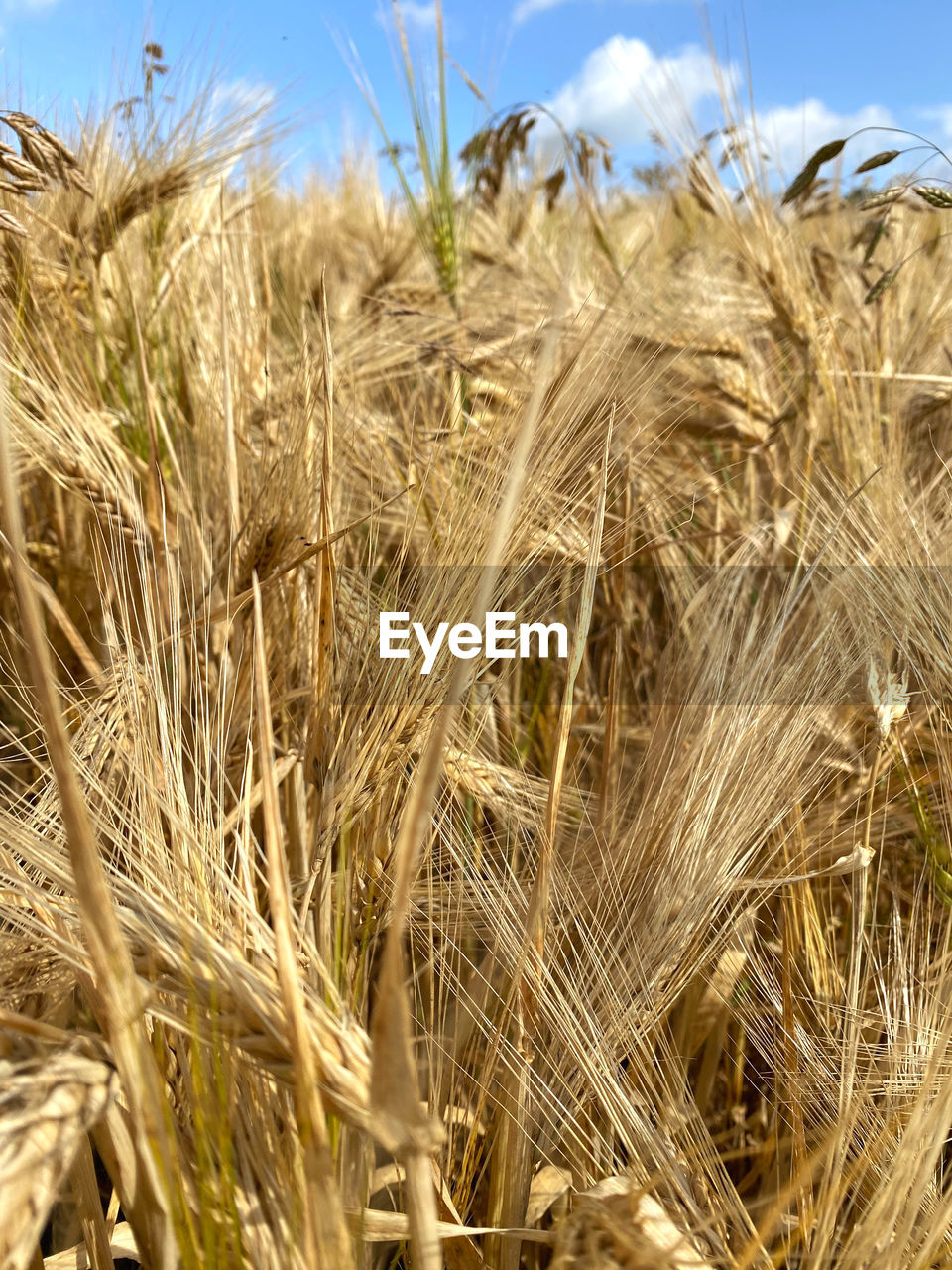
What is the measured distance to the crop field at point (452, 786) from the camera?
404 mm

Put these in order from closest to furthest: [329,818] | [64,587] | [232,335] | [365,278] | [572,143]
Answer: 1. [329,818]
2. [232,335]
3. [64,587]
4. [572,143]
5. [365,278]

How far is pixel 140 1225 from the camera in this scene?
1.48 feet

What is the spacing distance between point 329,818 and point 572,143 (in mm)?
1496

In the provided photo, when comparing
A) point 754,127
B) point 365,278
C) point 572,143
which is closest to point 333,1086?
point 754,127

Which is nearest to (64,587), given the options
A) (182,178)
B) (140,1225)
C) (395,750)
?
(182,178)

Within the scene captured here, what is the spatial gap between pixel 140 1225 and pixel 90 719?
0.33m

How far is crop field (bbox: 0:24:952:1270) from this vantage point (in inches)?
15.9

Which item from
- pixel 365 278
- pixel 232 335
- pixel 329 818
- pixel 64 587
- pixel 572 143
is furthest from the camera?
pixel 365 278

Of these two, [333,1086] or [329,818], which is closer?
[333,1086]

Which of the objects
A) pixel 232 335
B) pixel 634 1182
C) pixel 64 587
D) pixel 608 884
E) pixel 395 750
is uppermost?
pixel 232 335

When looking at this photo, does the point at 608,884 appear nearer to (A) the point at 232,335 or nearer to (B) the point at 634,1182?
(B) the point at 634,1182

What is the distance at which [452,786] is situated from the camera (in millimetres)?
682

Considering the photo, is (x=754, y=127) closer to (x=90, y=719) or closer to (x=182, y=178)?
(x=182, y=178)

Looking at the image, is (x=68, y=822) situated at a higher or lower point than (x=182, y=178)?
lower
